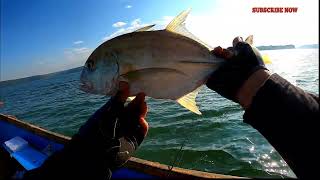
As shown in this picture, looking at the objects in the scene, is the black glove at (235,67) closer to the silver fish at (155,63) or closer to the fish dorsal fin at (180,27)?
the silver fish at (155,63)

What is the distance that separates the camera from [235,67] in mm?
2557

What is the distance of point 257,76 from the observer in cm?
227

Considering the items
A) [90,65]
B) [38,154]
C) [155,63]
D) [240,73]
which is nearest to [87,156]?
[90,65]

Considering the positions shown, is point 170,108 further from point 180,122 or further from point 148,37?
point 148,37

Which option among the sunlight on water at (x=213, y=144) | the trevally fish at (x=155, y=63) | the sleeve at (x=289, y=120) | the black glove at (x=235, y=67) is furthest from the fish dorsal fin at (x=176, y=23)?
the sunlight on water at (x=213, y=144)

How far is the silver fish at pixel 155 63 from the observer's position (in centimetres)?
291

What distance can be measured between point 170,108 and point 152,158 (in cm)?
849

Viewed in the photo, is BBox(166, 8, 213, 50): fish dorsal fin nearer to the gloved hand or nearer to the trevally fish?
the trevally fish

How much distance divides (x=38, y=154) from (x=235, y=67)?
7.78 metres

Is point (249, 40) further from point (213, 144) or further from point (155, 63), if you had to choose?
point (213, 144)

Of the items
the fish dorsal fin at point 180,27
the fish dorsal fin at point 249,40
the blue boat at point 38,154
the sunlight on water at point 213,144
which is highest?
the fish dorsal fin at point 180,27

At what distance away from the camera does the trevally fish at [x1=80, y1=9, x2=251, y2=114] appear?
2914 millimetres

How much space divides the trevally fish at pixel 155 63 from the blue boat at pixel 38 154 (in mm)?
3045

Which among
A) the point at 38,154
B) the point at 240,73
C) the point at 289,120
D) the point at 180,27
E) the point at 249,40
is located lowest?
the point at 38,154
